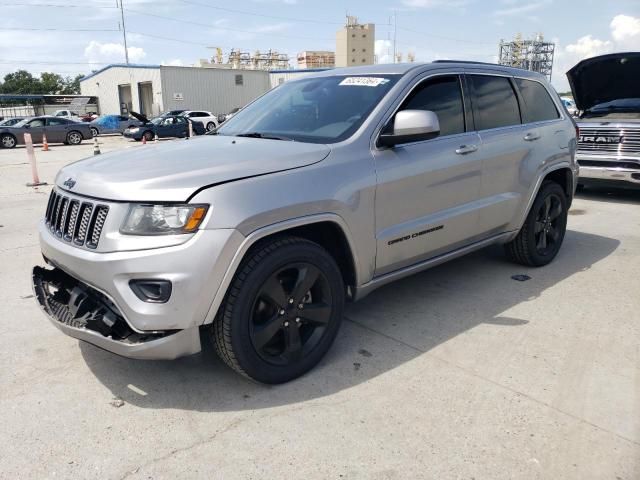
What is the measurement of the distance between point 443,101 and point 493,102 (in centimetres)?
72

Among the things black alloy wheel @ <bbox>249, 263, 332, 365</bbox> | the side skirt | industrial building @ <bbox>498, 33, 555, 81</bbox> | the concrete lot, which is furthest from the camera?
industrial building @ <bbox>498, 33, 555, 81</bbox>

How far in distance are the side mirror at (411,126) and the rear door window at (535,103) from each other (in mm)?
1877

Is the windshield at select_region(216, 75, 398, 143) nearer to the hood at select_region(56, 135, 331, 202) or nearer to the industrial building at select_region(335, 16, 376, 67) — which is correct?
the hood at select_region(56, 135, 331, 202)

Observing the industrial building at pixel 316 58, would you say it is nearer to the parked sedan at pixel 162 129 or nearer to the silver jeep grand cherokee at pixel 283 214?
the parked sedan at pixel 162 129

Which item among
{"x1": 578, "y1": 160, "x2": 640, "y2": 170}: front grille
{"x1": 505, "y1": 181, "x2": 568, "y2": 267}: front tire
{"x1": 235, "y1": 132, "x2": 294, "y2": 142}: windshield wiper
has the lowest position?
{"x1": 505, "y1": 181, "x2": 568, "y2": 267}: front tire

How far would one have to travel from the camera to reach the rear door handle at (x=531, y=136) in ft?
15.2

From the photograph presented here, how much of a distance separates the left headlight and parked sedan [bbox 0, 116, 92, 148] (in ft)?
82.8

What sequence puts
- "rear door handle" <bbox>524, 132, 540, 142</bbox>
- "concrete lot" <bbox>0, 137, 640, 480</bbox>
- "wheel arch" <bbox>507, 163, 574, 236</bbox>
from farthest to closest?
"wheel arch" <bbox>507, 163, 574, 236</bbox> → "rear door handle" <bbox>524, 132, 540, 142</bbox> → "concrete lot" <bbox>0, 137, 640, 480</bbox>

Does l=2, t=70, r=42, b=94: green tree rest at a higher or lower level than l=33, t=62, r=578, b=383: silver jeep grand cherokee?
higher

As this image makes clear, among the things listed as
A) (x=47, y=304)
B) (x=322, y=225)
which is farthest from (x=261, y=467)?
(x=47, y=304)

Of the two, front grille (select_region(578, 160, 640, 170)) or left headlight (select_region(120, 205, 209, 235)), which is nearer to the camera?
left headlight (select_region(120, 205, 209, 235))

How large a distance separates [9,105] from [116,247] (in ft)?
210

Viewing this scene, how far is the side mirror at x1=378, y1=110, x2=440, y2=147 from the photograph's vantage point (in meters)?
3.23

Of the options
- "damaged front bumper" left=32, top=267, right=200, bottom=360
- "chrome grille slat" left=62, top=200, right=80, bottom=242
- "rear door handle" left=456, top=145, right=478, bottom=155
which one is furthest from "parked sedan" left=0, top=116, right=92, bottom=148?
"rear door handle" left=456, top=145, right=478, bottom=155
